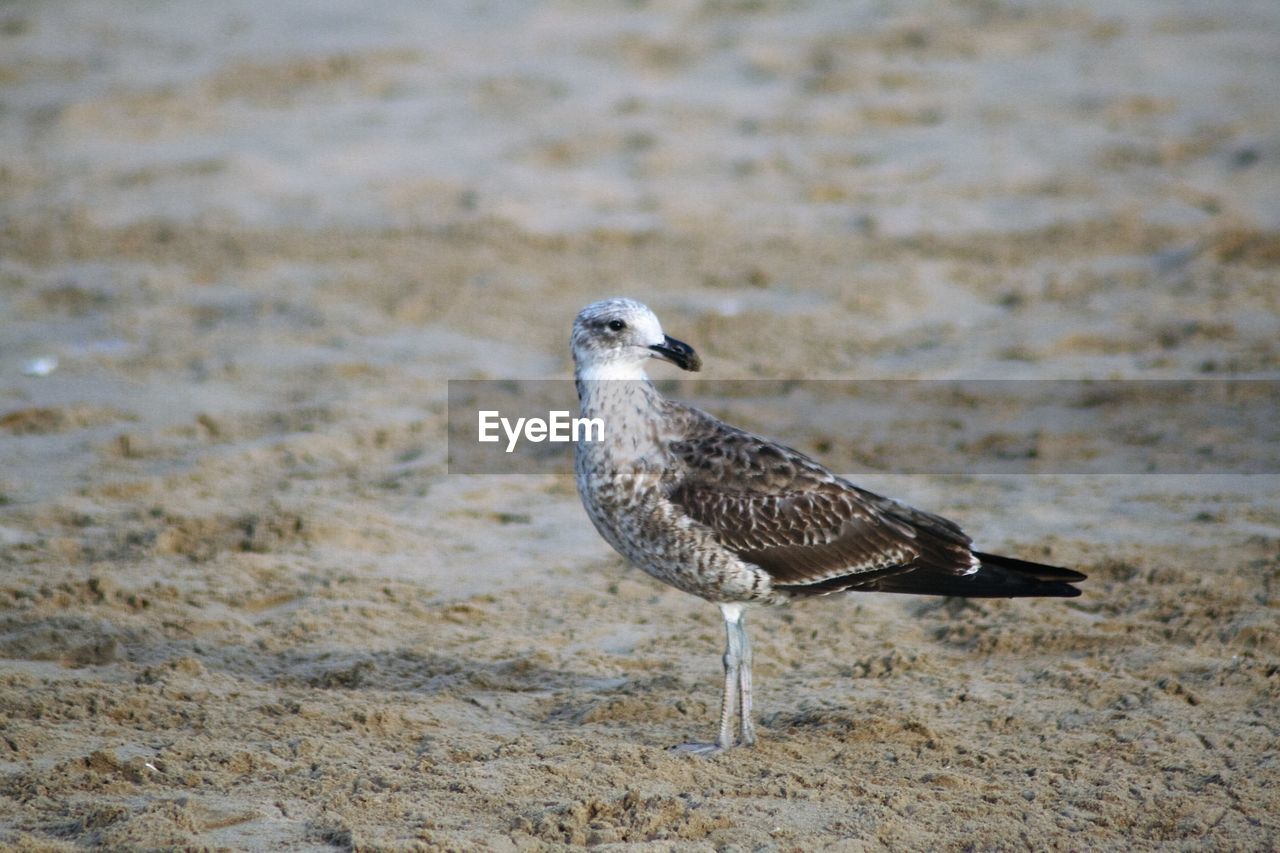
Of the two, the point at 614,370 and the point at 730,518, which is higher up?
the point at 614,370

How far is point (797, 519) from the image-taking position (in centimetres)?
535

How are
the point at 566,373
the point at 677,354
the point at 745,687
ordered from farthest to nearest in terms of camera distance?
1. the point at 566,373
2. the point at 677,354
3. the point at 745,687

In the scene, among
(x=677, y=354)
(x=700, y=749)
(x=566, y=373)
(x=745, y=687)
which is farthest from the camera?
(x=566, y=373)

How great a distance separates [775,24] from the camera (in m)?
13.6

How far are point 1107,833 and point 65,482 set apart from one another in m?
4.93

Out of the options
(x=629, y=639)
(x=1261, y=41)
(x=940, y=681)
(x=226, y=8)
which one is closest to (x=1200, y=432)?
(x=940, y=681)

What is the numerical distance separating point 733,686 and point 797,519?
24.6 inches

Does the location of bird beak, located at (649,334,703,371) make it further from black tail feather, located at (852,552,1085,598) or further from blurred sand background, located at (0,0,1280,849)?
blurred sand background, located at (0,0,1280,849)

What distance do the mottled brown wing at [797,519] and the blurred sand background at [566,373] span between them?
54 centimetres

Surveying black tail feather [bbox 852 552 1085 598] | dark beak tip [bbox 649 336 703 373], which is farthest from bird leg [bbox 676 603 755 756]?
dark beak tip [bbox 649 336 703 373]

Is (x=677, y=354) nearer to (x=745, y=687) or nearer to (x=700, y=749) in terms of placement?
(x=745, y=687)

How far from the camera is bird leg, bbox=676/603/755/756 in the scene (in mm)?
5176

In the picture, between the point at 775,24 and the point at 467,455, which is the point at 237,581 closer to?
the point at 467,455

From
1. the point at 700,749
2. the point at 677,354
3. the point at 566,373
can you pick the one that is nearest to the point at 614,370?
the point at 677,354
